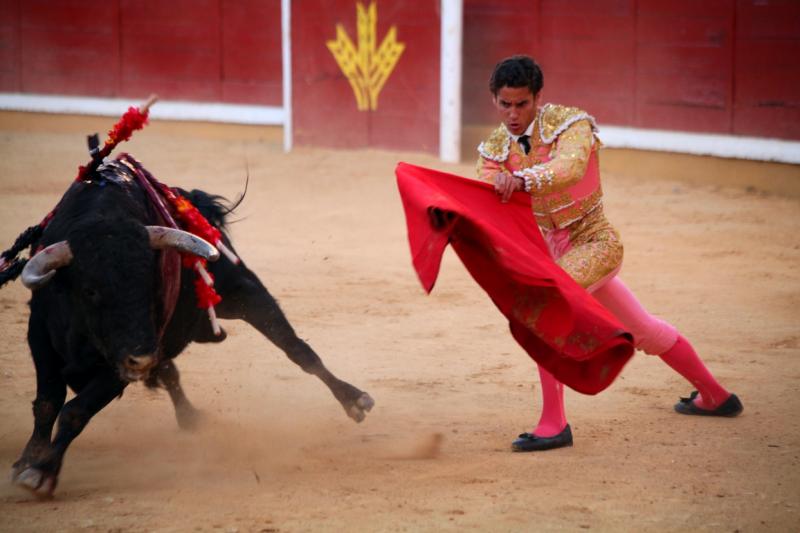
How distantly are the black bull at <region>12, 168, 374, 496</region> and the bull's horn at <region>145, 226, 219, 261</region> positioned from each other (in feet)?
0.11

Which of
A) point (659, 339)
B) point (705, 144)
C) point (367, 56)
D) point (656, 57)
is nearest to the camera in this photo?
point (659, 339)

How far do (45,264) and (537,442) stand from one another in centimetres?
124

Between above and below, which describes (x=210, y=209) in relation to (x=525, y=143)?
below

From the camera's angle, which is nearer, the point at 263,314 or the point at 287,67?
the point at 263,314

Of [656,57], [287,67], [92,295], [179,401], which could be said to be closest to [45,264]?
[92,295]

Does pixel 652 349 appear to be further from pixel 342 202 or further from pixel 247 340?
pixel 342 202

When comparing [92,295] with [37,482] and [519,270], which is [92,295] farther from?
[519,270]

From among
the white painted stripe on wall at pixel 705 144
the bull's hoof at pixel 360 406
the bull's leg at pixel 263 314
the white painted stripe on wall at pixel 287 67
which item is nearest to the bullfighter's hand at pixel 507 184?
the bull's hoof at pixel 360 406

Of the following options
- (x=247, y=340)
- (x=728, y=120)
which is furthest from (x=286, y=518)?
(x=728, y=120)

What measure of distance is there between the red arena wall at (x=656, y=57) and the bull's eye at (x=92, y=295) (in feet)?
16.2

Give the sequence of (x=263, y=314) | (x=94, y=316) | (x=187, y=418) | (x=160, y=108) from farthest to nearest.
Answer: (x=160, y=108)
(x=263, y=314)
(x=187, y=418)
(x=94, y=316)

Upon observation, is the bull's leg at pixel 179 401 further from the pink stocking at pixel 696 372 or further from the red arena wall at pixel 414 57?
the red arena wall at pixel 414 57

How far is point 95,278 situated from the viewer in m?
2.81

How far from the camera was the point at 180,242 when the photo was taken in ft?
9.84
